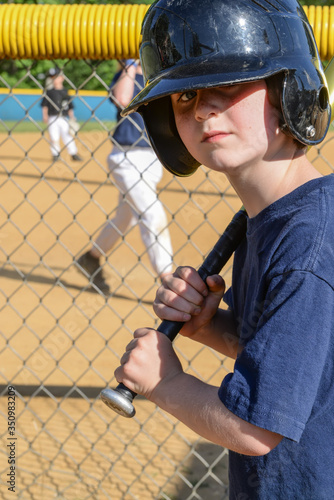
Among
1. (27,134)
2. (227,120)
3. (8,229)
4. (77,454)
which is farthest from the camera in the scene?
(27,134)

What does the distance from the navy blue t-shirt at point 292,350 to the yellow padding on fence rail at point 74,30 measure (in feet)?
3.62

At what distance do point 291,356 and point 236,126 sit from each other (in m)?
0.43

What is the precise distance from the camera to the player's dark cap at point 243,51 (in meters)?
1.19

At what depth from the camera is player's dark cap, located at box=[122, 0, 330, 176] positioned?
46.7 inches

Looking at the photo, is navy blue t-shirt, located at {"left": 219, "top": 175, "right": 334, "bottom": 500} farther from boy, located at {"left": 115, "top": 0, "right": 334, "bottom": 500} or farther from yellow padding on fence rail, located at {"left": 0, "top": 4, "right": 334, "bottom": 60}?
yellow padding on fence rail, located at {"left": 0, "top": 4, "right": 334, "bottom": 60}

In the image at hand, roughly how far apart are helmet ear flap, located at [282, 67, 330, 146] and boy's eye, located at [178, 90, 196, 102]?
0.59 ft

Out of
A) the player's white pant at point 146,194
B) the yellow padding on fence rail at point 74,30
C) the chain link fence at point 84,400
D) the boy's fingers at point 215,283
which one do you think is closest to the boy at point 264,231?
the boy's fingers at point 215,283

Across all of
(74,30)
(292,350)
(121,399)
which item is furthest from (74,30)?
(292,350)

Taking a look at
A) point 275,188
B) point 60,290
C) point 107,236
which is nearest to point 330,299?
point 275,188

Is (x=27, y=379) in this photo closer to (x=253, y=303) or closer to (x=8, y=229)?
(x=253, y=303)

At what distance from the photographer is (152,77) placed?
1.34 meters

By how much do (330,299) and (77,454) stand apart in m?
2.18

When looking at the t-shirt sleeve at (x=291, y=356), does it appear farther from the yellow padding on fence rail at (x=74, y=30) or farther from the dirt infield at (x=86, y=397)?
the dirt infield at (x=86, y=397)

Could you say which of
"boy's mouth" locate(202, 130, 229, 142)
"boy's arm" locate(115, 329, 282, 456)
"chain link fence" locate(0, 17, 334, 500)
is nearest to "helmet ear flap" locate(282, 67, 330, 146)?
"boy's mouth" locate(202, 130, 229, 142)
